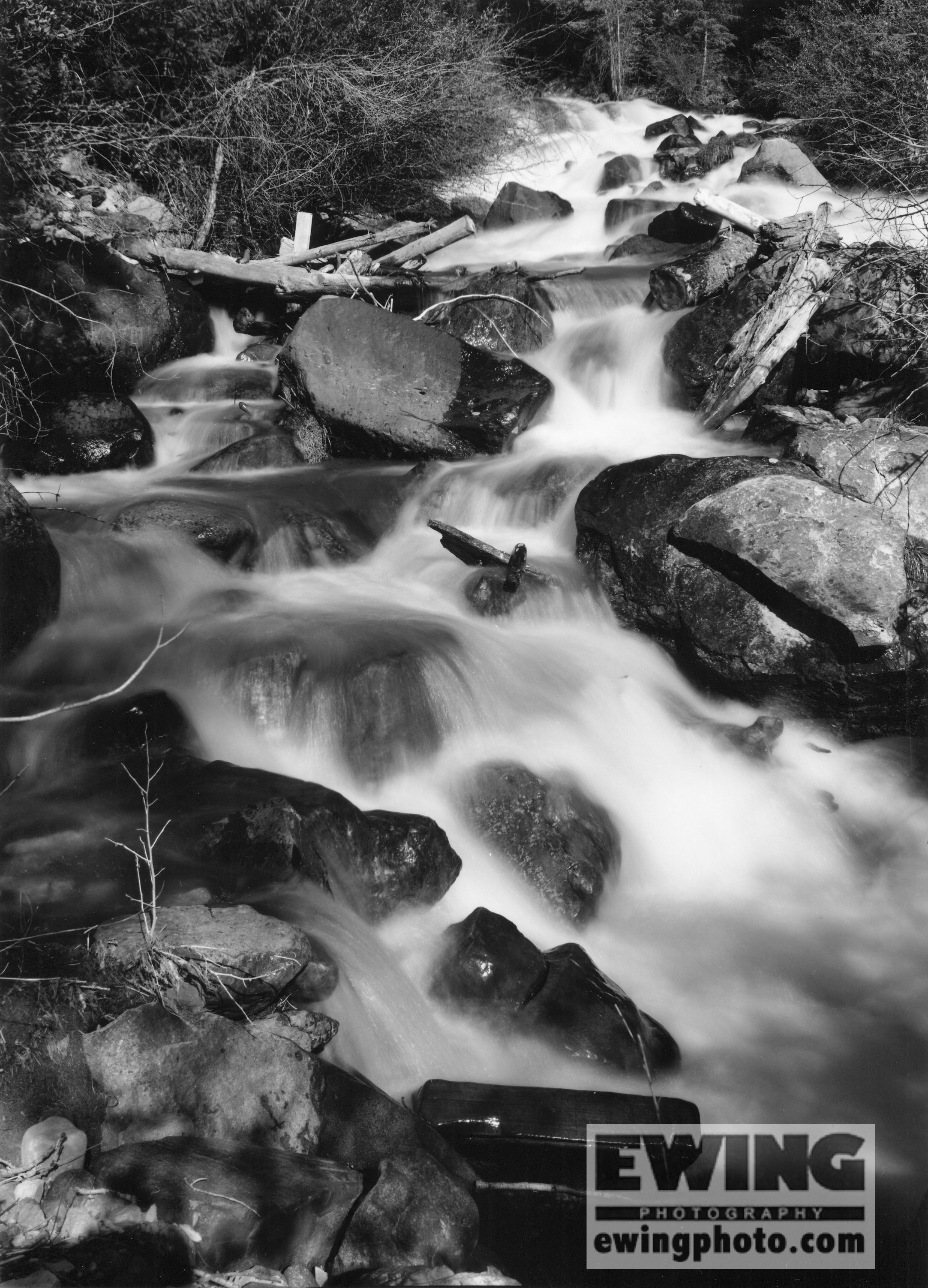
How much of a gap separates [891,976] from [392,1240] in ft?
8.02

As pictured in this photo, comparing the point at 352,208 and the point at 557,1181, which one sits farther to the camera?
the point at 352,208

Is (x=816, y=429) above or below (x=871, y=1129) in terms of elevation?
above

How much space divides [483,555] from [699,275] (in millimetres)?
3754

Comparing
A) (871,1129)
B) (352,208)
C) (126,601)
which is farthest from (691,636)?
(352,208)

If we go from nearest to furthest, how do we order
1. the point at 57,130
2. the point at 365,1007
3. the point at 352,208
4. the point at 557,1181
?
1. the point at 557,1181
2. the point at 365,1007
3. the point at 57,130
4. the point at 352,208

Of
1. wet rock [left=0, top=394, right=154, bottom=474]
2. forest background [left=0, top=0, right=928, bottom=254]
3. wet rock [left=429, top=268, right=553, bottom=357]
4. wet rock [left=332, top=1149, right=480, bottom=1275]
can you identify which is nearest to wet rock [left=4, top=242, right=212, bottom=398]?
wet rock [left=0, top=394, right=154, bottom=474]

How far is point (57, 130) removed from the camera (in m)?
7.61

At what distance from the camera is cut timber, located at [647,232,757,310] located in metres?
8.14

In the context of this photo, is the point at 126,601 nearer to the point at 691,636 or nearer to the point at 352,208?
the point at 691,636

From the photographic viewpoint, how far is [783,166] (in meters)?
11.9

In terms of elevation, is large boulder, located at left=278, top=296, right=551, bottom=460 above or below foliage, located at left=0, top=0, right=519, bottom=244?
below

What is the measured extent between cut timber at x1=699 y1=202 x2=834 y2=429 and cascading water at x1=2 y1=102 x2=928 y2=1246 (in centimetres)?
37

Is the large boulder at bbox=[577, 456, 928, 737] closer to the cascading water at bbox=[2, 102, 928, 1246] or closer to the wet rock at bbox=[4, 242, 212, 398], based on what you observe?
the cascading water at bbox=[2, 102, 928, 1246]

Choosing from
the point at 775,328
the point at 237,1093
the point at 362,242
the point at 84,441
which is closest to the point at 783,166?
the point at 362,242
